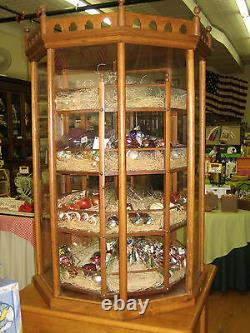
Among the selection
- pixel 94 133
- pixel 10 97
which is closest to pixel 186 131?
pixel 94 133

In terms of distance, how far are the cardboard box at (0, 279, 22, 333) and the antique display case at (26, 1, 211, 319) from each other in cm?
28

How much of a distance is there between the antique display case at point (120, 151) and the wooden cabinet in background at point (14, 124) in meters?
4.07

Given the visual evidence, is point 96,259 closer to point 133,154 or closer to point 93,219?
point 93,219

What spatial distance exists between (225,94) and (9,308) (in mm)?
6469

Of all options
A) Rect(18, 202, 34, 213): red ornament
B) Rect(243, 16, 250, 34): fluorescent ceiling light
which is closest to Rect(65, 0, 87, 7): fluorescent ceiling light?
Rect(243, 16, 250, 34): fluorescent ceiling light

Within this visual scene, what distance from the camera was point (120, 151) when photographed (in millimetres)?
1581

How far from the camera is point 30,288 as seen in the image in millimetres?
1945

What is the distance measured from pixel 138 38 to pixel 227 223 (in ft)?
7.82

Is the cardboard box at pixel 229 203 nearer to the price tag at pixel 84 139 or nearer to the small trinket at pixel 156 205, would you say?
the small trinket at pixel 156 205

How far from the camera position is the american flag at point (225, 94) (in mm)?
6730

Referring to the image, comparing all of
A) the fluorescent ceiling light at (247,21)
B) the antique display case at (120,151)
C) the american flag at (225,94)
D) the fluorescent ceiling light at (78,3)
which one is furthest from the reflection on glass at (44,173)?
the american flag at (225,94)

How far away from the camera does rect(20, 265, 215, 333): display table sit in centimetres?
160

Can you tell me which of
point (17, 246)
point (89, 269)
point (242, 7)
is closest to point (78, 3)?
point (242, 7)

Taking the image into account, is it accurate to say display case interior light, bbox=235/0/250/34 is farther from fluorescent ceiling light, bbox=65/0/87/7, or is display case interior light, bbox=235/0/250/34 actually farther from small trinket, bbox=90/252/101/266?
small trinket, bbox=90/252/101/266
